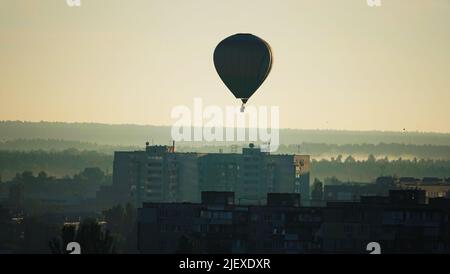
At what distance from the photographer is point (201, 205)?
81125 mm

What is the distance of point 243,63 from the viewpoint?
71750mm

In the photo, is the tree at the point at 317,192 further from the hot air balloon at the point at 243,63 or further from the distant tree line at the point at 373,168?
the hot air balloon at the point at 243,63

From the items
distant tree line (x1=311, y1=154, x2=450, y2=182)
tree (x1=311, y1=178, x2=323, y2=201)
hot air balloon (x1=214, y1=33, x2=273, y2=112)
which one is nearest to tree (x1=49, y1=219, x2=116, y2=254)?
hot air balloon (x1=214, y1=33, x2=273, y2=112)

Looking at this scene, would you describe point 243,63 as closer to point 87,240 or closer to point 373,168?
point 87,240

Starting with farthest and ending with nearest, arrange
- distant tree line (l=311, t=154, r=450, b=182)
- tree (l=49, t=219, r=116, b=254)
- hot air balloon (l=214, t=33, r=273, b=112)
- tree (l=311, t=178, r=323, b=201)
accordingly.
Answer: distant tree line (l=311, t=154, r=450, b=182) < tree (l=311, t=178, r=323, b=201) < tree (l=49, t=219, r=116, b=254) < hot air balloon (l=214, t=33, r=273, b=112)

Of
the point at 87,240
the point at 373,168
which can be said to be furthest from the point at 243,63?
the point at 373,168

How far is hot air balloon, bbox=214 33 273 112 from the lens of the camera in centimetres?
7119

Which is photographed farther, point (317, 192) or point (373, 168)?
point (373, 168)

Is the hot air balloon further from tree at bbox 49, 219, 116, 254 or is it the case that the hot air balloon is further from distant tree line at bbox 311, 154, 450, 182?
distant tree line at bbox 311, 154, 450, 182

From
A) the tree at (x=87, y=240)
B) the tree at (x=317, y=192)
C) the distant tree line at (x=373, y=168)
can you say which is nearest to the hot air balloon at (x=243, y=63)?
the tree at (x=87, y=240)

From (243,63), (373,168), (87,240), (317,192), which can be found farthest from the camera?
(373,168)

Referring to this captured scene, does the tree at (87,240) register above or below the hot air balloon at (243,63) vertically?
below

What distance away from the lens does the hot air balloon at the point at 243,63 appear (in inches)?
2803
